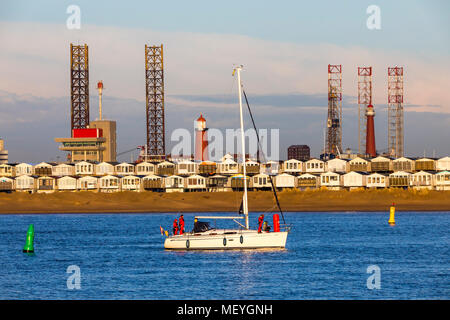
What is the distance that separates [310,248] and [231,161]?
121m

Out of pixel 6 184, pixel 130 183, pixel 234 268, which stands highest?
pixel 130 183

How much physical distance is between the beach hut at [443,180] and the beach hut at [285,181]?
30.6 m

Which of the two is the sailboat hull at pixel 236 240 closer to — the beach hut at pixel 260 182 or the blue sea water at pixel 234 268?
the blue sea water at pixel 234 268

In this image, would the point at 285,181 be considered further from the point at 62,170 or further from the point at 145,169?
the point at 62,170

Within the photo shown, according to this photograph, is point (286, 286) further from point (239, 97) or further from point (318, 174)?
point (318, 174)

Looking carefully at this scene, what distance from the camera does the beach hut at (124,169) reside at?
640 feet

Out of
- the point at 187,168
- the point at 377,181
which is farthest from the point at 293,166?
the point at 187,168

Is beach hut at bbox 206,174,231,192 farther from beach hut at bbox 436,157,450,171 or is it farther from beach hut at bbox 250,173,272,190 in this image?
beach hut at bbox 436,157,450,171

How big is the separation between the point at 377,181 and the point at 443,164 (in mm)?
17673

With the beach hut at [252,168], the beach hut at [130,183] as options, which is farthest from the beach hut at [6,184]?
the beach hut at [252,168]

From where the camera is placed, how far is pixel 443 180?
16875 cm

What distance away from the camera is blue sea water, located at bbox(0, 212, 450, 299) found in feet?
132
